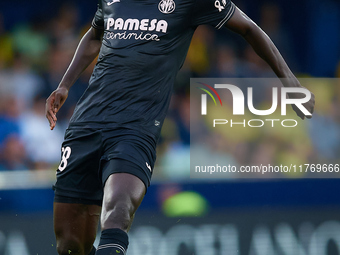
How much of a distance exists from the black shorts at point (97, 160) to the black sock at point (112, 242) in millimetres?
355

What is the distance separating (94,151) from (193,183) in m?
3.01

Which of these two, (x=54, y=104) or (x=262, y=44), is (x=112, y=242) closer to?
(x=54, y=104)

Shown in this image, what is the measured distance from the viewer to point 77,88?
7051mm

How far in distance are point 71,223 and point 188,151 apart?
10.9ft

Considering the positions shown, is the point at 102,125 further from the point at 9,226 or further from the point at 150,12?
the point at 9,226

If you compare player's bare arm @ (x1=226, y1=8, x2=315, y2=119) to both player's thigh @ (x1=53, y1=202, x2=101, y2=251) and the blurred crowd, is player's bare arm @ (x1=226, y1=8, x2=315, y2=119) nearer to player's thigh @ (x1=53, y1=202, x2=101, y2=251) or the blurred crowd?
player's thigh @ (x1=53, y1=202, x2=101, y2=251)

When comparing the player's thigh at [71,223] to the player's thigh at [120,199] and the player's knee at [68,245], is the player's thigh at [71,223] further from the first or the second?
the player's thigh at [120,199]

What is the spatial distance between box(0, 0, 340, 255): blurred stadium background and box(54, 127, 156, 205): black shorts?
7.59 feet

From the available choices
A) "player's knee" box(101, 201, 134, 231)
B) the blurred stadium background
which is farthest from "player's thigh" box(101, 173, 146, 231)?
the blurred stadium background

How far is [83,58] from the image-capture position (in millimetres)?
3818

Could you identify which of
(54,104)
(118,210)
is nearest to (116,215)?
(118,210)

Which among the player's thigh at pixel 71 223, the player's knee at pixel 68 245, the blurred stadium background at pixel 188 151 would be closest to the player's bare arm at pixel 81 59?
the player's thigh at pixel 71 223

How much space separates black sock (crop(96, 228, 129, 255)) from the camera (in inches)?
100

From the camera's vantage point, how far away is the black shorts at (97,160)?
291cm
